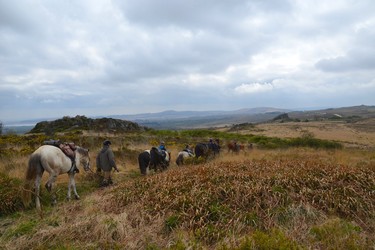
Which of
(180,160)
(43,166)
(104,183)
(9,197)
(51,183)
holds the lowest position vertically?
(104,183)

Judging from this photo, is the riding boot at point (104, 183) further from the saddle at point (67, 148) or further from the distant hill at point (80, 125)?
the distant hill at point (80, 125)

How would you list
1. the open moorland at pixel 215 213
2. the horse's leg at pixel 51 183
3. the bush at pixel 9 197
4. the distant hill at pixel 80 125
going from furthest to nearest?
the distant hill at pixel 80 125
the horse's leg at pixel 51 183
the bush at pixel 9 197
the open moorland at pixel 215 213

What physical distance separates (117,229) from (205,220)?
1.94 meters

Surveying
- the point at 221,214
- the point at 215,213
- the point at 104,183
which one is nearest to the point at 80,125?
the point at 104,183

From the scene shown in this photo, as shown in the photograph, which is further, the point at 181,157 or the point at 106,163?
the point at 181,157

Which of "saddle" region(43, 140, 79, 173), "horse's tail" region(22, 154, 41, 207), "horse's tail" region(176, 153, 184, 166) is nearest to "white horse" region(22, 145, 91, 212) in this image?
"horse's tail" region(22, 154, 41, 207)

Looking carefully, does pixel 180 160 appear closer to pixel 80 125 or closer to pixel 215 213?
pixel 215 213

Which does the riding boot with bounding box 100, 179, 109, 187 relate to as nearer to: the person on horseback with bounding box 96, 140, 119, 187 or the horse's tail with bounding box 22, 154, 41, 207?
the person on horseback with bounding box 96, 140, 119, 187

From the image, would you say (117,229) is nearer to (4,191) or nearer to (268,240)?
(268,240)

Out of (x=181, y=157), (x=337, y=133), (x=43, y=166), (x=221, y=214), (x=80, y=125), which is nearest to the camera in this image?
(x=221, y=214)

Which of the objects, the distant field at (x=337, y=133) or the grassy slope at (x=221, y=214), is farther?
the distant field at (x=337, y=133)

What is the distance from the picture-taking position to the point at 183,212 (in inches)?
253

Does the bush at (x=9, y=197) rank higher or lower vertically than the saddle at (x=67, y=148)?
lower

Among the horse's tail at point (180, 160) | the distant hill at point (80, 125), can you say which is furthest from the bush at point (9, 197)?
Result: the distant hill at point (80, 125)
